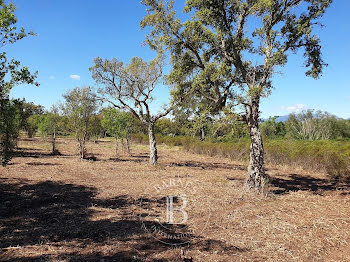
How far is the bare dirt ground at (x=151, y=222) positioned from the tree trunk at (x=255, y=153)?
64 centimetres

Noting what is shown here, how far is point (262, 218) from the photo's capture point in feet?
22.5

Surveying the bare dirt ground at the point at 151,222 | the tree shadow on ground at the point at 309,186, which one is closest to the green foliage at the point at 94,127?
the bare dirt ground at the point at 151,222

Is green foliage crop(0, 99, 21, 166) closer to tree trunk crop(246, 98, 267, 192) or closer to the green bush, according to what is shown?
tree trunk crop(246, 98, 267, 192)

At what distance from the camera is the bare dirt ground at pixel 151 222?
486 centimetres

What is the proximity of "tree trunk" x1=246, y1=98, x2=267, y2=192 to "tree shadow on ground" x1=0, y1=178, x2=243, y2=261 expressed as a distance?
163 inches

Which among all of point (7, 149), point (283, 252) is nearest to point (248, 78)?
point (283, 252)

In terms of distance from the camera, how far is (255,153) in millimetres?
9734

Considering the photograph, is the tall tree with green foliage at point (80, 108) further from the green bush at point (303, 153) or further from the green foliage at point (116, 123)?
the green bush at point (303, 153)

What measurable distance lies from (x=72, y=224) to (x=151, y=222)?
2.19 meters

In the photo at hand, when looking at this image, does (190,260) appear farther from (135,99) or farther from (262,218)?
(135,99)

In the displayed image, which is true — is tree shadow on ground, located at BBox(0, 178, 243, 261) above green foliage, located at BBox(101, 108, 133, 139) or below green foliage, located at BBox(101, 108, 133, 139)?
below

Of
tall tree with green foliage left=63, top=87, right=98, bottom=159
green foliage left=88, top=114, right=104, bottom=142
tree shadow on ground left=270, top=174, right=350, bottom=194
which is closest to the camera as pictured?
tree shadow on ground left=270, top=174, right=350, bottom=194

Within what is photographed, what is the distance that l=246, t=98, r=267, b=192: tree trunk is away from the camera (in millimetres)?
9656

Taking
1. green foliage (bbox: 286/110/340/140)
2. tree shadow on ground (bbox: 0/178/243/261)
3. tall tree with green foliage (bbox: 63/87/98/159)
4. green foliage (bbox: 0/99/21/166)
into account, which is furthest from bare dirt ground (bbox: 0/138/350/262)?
green foliage (bbox: 286/110/340/140)
